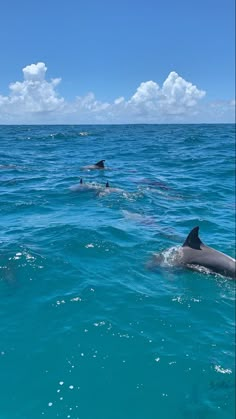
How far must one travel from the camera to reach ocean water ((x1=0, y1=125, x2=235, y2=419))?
26.5 feet

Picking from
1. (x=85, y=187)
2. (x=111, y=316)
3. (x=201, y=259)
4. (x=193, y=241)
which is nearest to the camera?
(x=111, y=316)

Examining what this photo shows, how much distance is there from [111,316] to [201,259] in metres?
4.23

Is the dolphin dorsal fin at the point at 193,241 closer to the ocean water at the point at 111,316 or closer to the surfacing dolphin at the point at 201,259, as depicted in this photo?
the surfacing dolphin at the point at 201,259

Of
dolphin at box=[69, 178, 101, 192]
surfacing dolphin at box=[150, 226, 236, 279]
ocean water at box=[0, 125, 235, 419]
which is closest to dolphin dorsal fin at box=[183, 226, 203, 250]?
surfacing dolphin at box=[150, 226, 236, 279]

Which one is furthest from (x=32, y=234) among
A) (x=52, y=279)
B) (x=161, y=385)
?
(x=161, y=385)

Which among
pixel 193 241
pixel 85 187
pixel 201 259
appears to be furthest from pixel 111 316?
pixel 85 187

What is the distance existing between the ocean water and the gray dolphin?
1.24 feet

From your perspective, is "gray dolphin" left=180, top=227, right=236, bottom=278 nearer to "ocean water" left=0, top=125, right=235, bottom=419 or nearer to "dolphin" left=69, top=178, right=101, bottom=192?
"ocean water" left=0, top=125, right=235, bottom=419

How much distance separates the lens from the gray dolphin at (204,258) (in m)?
13.1

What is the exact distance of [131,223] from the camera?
60.7 feet

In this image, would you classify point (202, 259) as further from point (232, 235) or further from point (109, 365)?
point (109, 365)

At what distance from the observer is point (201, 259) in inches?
535

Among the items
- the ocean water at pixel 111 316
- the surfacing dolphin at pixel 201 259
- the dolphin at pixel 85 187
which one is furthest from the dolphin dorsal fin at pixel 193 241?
the dolphin at pixel 85 187

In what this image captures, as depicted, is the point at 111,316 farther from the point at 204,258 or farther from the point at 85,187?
the point at 85,187
